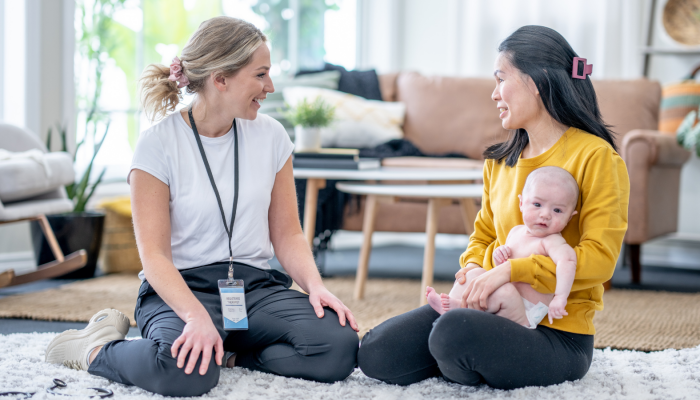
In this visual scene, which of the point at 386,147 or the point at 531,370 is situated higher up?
the point at 386,147

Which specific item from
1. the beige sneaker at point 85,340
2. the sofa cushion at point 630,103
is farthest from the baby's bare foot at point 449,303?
the sofa cushion at point 630,103

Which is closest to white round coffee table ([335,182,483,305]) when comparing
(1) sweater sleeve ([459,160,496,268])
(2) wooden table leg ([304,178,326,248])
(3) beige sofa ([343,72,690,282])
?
(2) wooden table leg ([304,178,326,248])

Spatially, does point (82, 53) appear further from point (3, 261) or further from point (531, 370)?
point (531, 370)

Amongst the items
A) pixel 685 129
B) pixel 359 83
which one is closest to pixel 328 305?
A: pixel 685 129

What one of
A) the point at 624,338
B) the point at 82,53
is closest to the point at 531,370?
the point at 624,338

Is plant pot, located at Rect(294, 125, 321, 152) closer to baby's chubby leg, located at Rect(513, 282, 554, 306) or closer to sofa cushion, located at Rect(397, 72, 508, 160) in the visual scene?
sofa cushion, located at Rect(397, 72, 508, 160)

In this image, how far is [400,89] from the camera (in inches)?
157

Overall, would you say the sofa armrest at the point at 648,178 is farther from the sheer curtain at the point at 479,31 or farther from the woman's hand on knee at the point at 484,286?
the woman's hand on knee at the point at 484,286

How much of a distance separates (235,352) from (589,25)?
3.52 m

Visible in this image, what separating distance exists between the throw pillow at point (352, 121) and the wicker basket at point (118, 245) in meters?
1.05

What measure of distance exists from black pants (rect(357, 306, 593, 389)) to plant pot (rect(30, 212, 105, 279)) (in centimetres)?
198

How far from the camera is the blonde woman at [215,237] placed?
1397 millimetres

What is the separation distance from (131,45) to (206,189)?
2661 millimetres

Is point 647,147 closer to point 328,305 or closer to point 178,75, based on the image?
point 328,305
